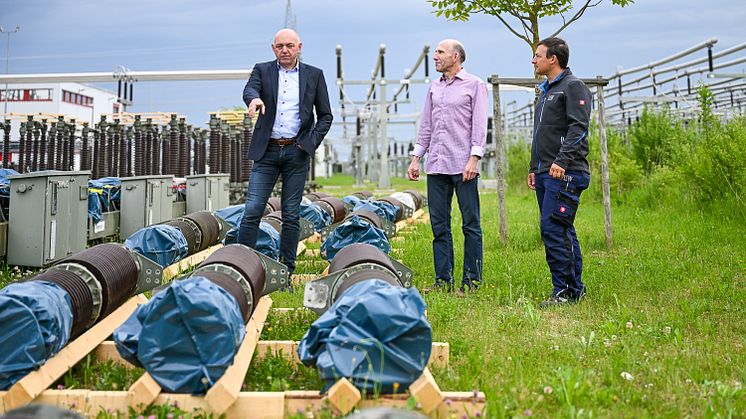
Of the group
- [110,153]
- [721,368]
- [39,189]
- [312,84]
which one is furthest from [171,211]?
[721,368]

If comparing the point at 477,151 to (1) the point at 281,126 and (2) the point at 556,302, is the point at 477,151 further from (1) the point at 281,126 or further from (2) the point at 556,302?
(1) the point at 281,126

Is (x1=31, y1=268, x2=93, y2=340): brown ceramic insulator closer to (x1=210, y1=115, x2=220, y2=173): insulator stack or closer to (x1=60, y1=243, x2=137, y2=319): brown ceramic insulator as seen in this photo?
(x1=60, y1=243, x2=137, y2=319): brown ceramic insulator

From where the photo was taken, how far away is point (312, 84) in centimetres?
523

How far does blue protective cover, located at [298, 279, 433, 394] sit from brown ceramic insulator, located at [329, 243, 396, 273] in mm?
891

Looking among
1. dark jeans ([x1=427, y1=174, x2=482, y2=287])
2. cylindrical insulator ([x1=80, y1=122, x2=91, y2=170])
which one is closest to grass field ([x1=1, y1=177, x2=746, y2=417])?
dark jeans ([x1=427, y1=174, x2=482, y2=287])

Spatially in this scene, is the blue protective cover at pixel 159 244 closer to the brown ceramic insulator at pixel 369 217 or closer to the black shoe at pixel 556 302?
the brown ceramic insulator at pixel 369 217

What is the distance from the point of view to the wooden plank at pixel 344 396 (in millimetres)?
2520

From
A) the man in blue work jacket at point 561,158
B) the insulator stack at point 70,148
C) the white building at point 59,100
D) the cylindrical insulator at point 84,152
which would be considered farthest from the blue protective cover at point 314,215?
the white building at point 59,100

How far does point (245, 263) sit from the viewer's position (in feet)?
11.7

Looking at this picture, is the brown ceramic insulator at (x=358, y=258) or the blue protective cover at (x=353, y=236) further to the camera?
the blue protective cover at (x=353, y=236)

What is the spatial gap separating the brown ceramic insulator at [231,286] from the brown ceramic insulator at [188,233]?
2.71 meters

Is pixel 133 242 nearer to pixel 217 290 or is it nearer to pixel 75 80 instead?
pixel 217 290

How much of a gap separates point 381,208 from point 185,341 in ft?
20.5

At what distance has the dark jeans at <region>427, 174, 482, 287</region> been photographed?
513 cm
